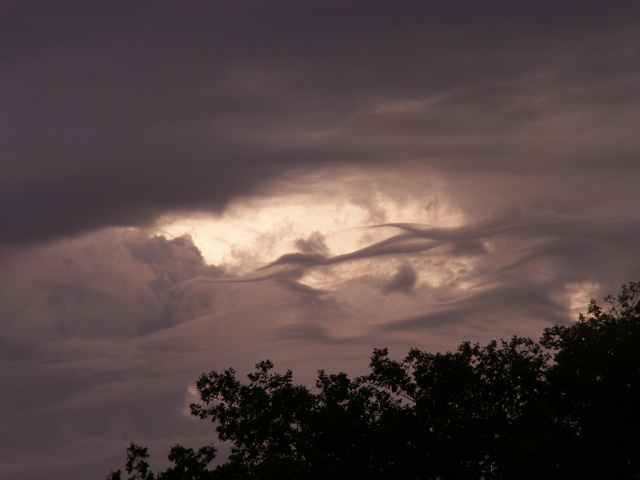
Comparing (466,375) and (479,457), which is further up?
(466,375)

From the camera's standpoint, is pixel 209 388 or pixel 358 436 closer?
pixel 358 436

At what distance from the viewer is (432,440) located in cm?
3472

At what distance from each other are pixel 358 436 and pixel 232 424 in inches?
271

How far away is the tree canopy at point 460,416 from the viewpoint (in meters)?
32.2

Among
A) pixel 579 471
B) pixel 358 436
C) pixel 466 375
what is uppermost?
pixel 466 375

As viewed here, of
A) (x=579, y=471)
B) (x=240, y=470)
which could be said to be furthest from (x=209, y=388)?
(x=579, y=471)

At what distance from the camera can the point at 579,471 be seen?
3100cm

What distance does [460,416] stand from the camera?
118 ft

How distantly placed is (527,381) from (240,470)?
50.1 ft

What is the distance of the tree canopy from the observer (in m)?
32.2

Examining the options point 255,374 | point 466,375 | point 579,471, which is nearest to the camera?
point 579,471

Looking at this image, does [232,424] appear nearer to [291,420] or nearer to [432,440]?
[291,420]

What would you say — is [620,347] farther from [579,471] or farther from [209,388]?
[209,388]

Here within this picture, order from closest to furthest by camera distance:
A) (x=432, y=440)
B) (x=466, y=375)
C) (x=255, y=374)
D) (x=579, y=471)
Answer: (x=579, y=471), (x=432, y=440), (x=466, y=375), (x=255, y=374)
